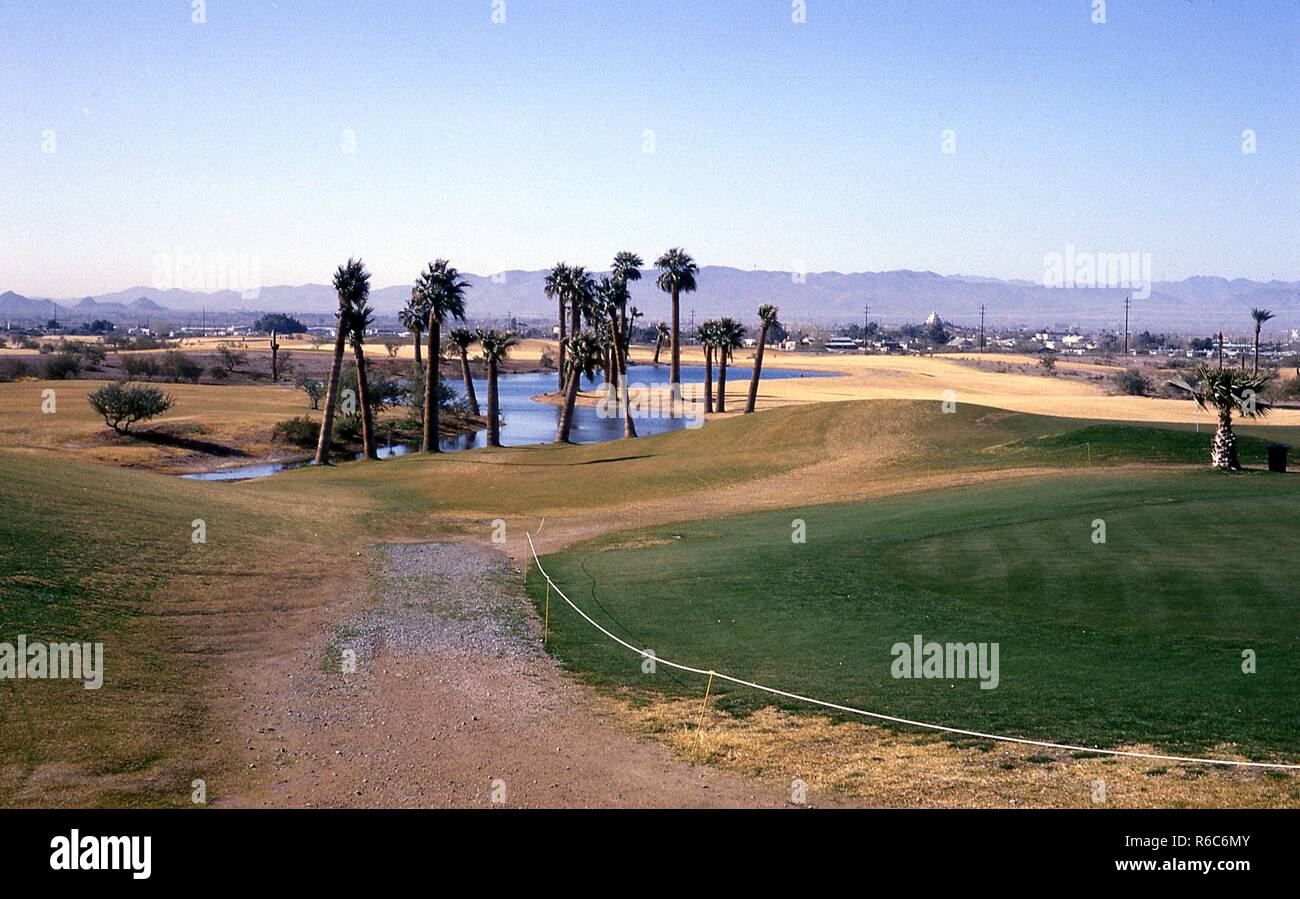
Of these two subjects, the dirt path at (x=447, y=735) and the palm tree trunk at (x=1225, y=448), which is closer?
the dirt path at (x=447, y=735)

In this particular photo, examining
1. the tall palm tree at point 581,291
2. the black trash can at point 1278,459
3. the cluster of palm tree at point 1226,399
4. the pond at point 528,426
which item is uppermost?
the tall palm tree at point 581,291

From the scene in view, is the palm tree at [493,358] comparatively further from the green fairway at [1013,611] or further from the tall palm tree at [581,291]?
the green fairway at [1013,611]

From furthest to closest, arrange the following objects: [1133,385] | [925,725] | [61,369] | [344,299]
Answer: [61,369], [1133,385], [344,299], [925,725]

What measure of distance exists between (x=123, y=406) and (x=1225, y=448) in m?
73.3

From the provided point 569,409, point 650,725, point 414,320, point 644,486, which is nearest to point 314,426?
point 414,320

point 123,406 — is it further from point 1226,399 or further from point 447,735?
point 447,735

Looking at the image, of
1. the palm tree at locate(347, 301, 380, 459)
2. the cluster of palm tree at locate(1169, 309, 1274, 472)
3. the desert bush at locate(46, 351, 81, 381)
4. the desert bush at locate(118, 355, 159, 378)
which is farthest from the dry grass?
the desert bush at locate(118, 355, 159, 378)

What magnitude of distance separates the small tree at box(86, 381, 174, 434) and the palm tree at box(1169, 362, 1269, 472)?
235 ft

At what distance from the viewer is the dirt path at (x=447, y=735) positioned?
1221 cm

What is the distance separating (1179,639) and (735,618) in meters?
7.88

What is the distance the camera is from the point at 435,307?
2992 inches

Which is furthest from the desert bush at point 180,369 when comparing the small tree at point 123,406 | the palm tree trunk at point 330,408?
the palm tree trunk at point 330,408

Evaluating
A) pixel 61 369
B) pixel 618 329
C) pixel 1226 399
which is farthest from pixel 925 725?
pixel 61 369
